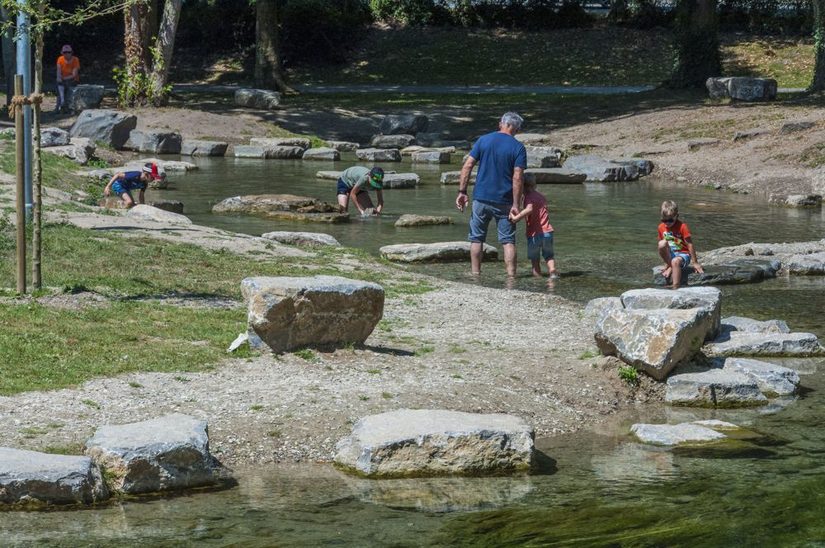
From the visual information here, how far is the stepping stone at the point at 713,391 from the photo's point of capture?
33.8 ft

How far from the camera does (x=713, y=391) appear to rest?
10.3 metres

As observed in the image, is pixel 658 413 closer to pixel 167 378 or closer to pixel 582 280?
pixel 167 378

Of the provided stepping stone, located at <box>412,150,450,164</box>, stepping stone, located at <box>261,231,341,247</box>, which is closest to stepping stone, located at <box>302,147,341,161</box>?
stepping stone, located at <box>412,150,450,164</box>

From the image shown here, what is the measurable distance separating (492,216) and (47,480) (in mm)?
9091

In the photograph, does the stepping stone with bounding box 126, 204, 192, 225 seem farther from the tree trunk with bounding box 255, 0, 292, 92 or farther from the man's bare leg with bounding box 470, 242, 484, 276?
the tree trunk with bounding box 255, 0, 292, 92

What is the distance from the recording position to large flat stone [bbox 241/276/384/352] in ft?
33.4

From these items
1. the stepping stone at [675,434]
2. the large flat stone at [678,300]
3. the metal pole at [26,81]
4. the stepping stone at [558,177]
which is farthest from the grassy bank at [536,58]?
the stepping stone at [675,434]

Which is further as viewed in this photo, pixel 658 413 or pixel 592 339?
pixel 592 339

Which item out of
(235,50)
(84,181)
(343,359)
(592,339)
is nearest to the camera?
(343,359)

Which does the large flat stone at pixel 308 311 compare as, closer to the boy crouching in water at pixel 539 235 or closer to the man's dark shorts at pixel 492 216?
the man's dark shorts at pixel 492 216

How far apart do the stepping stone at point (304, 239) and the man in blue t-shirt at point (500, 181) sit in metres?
2.65

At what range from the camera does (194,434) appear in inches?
311

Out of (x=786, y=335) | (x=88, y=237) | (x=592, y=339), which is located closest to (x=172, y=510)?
(x=592, y=339)

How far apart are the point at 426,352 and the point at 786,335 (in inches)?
132
